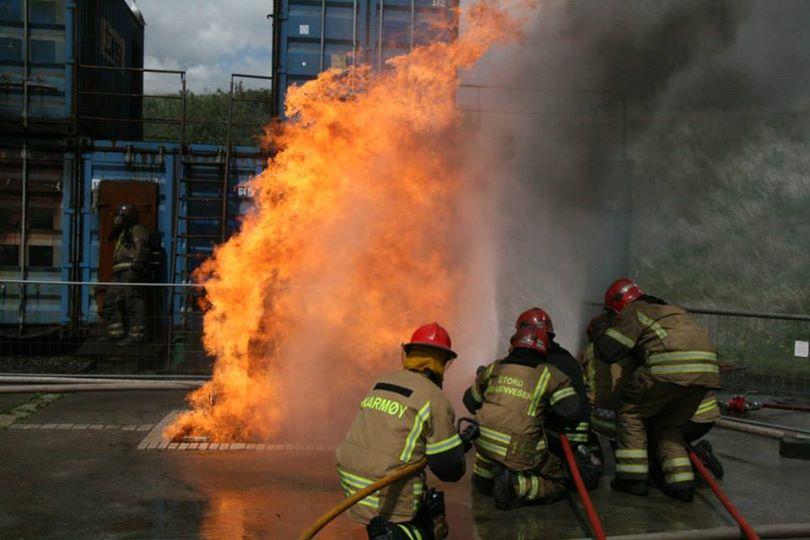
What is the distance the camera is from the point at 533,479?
19.8ft

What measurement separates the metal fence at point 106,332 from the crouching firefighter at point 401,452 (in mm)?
7918

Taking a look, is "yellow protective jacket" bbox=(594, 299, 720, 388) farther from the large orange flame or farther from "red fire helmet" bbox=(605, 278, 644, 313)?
the large orange flame

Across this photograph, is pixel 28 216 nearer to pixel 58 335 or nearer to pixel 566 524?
pixel 58 335

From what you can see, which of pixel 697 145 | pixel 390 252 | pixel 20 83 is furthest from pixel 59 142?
pixel 697 145

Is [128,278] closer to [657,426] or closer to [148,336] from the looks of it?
[148,336]

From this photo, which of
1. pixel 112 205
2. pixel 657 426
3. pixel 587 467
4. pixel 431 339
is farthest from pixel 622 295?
pixel 112 205

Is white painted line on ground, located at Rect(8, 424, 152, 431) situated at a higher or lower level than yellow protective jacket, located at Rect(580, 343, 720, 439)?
lower

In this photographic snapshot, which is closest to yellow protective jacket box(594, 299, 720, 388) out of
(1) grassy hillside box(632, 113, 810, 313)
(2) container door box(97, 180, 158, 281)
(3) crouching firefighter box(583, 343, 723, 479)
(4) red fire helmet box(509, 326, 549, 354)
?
(3) crouching firefighter box(583, 343, 723, 479)

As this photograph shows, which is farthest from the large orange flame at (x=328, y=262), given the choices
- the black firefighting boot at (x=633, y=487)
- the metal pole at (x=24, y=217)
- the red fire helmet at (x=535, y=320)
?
the metal pole at (x=24, y=217)

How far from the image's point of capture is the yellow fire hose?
3709 millimetres

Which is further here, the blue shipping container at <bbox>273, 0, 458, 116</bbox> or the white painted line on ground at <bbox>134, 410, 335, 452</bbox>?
the blue shipping container at <bbox>273, 0, 458, 116</bbox>

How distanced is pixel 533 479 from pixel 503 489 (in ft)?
0.92

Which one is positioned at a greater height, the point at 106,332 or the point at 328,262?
the point at 328,262

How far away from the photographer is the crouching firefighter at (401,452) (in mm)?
3916
